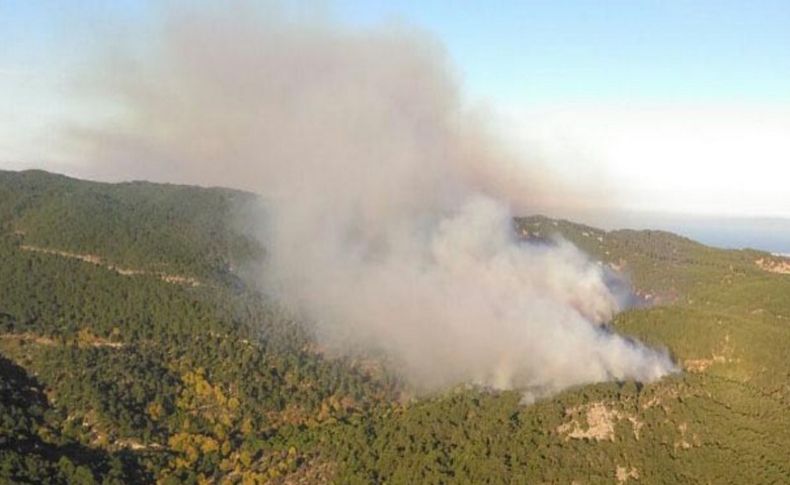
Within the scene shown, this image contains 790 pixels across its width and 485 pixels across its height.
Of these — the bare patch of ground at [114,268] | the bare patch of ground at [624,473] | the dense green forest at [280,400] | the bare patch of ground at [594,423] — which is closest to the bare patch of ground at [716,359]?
the dense green forest at [280,400]

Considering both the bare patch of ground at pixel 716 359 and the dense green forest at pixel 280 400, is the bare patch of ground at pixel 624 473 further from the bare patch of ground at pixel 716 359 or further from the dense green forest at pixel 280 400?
the bare patch of ground at pixel 716 359

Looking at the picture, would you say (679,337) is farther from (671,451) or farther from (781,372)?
(671,451)

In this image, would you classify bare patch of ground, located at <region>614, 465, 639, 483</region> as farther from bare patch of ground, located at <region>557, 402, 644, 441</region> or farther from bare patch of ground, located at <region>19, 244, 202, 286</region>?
bare patch of ground, located at <region>19, 244, 202, 286</region>

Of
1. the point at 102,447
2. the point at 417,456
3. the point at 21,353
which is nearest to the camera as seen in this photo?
the point at 417,456

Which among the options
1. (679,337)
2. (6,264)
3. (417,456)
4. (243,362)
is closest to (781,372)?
(679,337)

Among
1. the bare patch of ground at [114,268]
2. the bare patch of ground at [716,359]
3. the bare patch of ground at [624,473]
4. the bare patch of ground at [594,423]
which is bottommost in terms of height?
the bare patch of ground at [624,473]

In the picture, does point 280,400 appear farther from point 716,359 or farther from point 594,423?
point 716,359

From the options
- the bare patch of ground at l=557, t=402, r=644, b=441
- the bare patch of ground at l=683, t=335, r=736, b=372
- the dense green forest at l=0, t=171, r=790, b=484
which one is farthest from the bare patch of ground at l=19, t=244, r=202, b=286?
the bare patch of ground at l=683, t=335, r=736, b=372

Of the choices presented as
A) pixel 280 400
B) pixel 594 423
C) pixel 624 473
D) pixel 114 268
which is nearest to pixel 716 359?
pixel 594 423
